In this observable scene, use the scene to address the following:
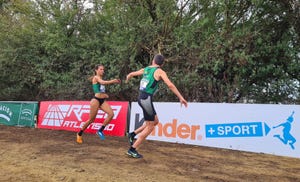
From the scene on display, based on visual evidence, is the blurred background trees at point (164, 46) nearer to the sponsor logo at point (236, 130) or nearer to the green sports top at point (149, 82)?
the sponsor logo at point (236, 130)

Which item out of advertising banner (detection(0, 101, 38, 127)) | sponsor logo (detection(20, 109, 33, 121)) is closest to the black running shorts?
advertising banner (detection(0, 101, 38, 127))

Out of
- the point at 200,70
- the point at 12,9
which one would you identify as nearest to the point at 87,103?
the point at 200,70

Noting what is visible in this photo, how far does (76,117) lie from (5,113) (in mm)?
4336

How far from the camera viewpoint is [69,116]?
11.2 m

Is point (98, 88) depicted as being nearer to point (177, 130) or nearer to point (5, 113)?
point (177, 130)

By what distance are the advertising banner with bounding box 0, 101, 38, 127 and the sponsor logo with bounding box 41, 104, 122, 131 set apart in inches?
25.1

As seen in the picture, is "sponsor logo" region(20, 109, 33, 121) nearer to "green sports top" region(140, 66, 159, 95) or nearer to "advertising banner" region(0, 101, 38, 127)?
"advertising banner" region(0, 101, 38, 127)

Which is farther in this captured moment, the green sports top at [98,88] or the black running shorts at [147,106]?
the green sports top at [98,88]

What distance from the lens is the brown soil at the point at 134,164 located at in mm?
4914

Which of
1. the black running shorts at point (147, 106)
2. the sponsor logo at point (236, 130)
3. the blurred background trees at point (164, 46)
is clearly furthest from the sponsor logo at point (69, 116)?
the black running shorts at point (147, 106)

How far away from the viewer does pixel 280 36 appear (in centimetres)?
1048

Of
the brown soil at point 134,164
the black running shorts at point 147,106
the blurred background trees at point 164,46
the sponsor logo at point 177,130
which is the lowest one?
the brown soil at point 134,164

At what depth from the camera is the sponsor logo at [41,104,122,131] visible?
34.0 ft

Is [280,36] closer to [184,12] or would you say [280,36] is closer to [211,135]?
[184,12]
